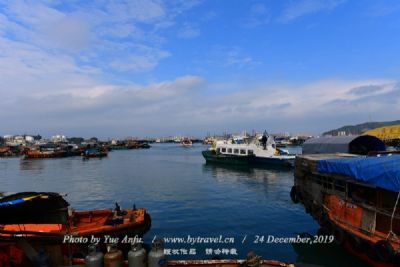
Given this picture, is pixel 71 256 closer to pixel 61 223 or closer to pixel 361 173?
pixel 61 223

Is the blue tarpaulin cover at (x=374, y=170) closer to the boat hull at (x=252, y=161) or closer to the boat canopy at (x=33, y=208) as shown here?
the boat canopy at (x=33, y=208)

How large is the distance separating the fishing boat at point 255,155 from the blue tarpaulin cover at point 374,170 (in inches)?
1692

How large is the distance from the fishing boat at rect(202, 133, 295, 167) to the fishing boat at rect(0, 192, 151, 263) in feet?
149

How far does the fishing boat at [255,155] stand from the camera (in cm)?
6028

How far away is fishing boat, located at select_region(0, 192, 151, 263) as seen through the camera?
1236cm

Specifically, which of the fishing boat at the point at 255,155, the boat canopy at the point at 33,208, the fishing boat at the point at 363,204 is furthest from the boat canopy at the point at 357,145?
the fishing boat at the point at 255,155

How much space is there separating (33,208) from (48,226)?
984 mm

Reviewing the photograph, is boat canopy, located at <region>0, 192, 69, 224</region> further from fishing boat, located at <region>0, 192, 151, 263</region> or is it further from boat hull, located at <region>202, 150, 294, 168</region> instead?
boat hull, located at <region>202, 150, 294, 168</region>

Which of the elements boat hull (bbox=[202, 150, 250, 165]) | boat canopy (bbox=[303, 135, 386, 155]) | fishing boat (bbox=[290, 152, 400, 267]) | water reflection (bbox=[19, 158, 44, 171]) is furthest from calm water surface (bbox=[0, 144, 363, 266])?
water reflection (bbox=[19, 158, 44, 171])

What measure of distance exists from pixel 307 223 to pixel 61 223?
611 inches

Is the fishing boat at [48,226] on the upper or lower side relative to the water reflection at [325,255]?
upper

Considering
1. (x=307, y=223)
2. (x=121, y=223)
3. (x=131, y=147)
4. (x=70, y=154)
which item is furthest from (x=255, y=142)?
(x=131, y=147)

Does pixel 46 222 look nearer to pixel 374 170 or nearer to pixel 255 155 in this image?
pixel 374 170

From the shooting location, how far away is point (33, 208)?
1423 cm
